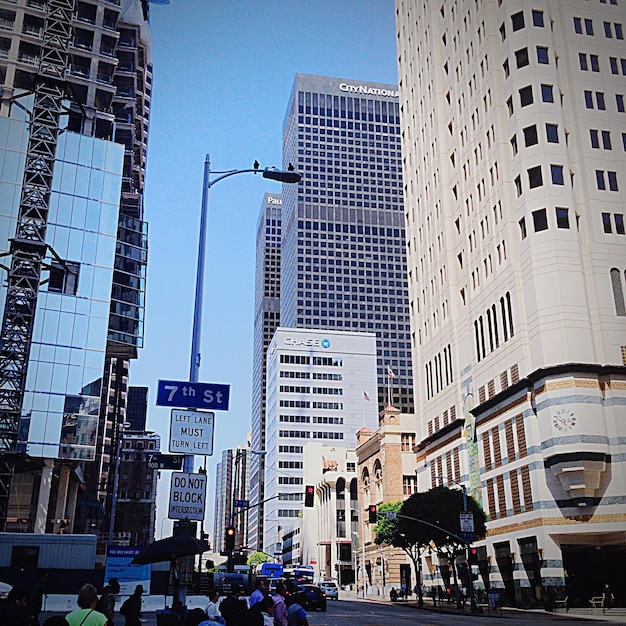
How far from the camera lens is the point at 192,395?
60.2ft

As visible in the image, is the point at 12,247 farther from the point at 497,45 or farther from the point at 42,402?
the point at 497,45

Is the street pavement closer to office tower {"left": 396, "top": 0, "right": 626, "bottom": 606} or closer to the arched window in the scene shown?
office tower {"left": 396, "top": 0, "right": 626, "bottom": 606}

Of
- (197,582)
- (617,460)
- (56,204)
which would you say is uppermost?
(56,204)

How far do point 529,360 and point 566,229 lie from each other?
421 inches

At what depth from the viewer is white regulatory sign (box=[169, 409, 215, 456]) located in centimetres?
1770

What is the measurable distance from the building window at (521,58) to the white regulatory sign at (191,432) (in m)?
54.9

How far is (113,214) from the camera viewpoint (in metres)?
90.2

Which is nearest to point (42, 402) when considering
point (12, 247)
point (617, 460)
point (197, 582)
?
point (12, 247)

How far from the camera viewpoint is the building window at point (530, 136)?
61125 mm

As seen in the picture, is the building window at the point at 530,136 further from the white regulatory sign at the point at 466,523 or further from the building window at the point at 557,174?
the white regulatory sign at the point at 466,523

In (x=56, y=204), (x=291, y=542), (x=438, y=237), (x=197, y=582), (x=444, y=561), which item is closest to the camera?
(x=197, y=582)

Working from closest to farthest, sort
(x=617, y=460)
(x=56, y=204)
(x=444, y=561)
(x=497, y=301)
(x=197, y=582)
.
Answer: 1. (x=617, y=460)
2. (x=197, y=582)
3. (x=497, y=301)
4. (x=444, y=561)
5. (x=56, y=204)

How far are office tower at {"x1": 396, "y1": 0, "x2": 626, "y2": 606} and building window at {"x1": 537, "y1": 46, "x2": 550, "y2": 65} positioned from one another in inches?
6.7

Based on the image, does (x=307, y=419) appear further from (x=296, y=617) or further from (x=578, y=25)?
(x=296, y=617)
